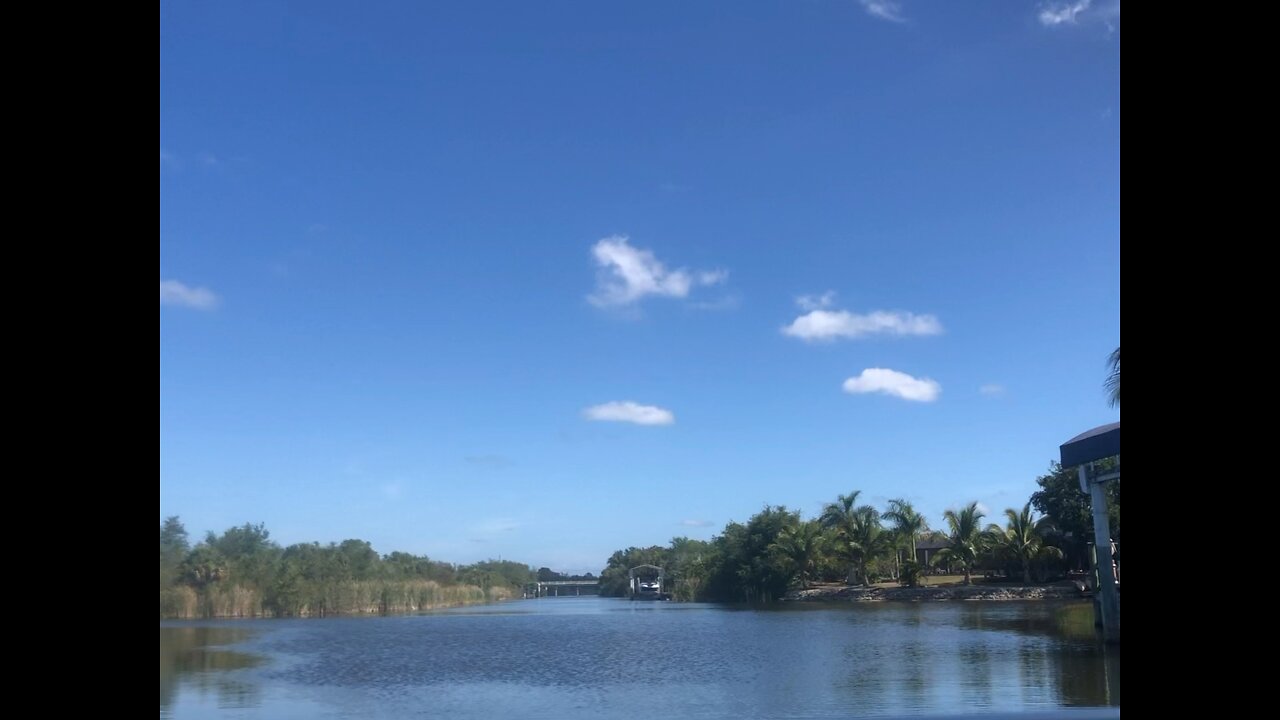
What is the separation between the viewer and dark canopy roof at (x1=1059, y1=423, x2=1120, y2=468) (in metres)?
9.41

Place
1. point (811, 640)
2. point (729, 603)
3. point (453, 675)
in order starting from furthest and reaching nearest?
point (729, 603) < point (811, 640) < point (453, 675)

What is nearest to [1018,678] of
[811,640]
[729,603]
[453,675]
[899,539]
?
[811,640]

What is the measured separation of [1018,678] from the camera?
34.6 feet

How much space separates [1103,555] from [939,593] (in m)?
10.8

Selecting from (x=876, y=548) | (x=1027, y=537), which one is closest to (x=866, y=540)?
(x=876, y=548)

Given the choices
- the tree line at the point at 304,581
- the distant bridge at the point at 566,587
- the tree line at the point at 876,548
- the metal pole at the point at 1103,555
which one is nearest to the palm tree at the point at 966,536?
the tree line at the point at 876,548

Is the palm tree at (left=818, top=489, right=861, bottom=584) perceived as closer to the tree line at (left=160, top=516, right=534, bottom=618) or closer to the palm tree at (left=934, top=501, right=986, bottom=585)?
the palm tree at (left=934, top=501, right=986, bottom=585)

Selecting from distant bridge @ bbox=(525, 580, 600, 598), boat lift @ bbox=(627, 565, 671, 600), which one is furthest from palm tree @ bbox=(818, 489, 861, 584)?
distant bridge @ bbox=(525, 580, 600, 598)

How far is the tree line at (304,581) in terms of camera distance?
13.4 meters

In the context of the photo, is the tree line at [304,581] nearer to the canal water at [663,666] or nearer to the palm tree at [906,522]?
the canal water at [663,666]

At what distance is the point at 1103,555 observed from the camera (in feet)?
36.3
